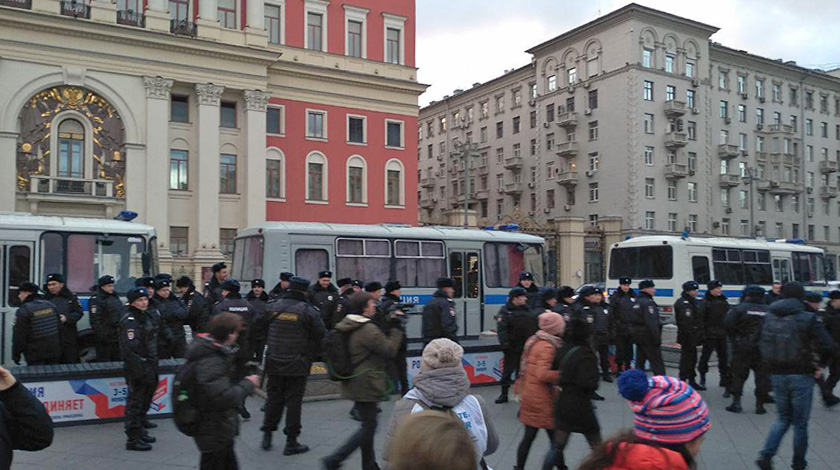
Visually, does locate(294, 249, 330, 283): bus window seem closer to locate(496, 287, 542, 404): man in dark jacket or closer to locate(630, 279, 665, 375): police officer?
locate(496, 287, 542, 404): man in dark jacket

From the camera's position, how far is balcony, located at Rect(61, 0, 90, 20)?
32.6 meters

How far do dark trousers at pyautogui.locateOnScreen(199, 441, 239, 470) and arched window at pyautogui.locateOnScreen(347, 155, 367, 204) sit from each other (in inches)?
1392

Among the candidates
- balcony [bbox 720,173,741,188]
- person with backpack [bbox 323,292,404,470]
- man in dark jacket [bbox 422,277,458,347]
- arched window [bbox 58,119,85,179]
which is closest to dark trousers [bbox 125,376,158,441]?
person with backpack [bbox 323,292,404,470]

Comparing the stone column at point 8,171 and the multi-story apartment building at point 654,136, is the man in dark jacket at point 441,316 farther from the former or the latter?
the multi-story apartment building at point 654,136

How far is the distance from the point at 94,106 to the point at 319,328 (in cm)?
2980

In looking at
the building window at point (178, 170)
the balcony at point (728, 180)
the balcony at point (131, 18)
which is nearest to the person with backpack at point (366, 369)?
the building window at point (178, 170)

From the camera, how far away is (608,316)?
13.0m

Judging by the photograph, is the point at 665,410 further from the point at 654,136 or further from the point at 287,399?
the point at 654,136

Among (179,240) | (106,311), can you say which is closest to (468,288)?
(106,311)

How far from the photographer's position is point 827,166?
66.5 metres

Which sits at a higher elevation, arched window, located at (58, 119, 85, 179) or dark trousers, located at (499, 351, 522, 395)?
arched window, located at (58, 119, 85, 179)

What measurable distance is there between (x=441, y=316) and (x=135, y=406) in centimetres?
469

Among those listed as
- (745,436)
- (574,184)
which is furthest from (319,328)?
(574,184)

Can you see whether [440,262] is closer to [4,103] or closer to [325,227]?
[325,227]
